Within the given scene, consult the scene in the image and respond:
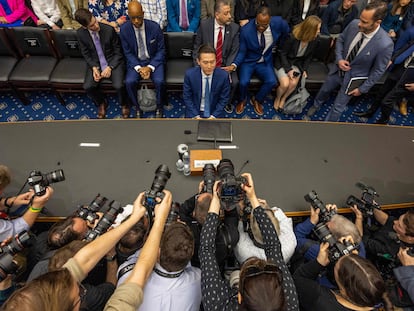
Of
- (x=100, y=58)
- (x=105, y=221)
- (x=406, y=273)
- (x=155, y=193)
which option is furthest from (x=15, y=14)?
(x=406, y=273)

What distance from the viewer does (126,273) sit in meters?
1.73

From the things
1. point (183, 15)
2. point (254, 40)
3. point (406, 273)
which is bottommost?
point (406, 273)

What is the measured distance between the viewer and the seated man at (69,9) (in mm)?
3897

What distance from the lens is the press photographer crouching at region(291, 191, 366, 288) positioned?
6.22 feet

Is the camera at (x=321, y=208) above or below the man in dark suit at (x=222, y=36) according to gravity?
below

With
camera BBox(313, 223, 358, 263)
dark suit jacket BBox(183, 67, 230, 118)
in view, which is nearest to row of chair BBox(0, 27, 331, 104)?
dark suit jacket BBox(183, 67, 230, 118)

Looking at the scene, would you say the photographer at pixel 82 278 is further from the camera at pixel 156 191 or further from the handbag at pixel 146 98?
the handbag at pixel 146 98

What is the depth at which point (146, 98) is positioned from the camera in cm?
374

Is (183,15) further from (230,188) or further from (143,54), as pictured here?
(230,188)

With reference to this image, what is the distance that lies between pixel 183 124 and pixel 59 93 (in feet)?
6.88

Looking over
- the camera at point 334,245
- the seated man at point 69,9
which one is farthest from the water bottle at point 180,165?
the seated man at point 69,9

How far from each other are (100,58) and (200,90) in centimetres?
141

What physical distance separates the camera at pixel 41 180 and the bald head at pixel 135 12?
80.3 inches

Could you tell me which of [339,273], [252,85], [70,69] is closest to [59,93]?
[70,69]
